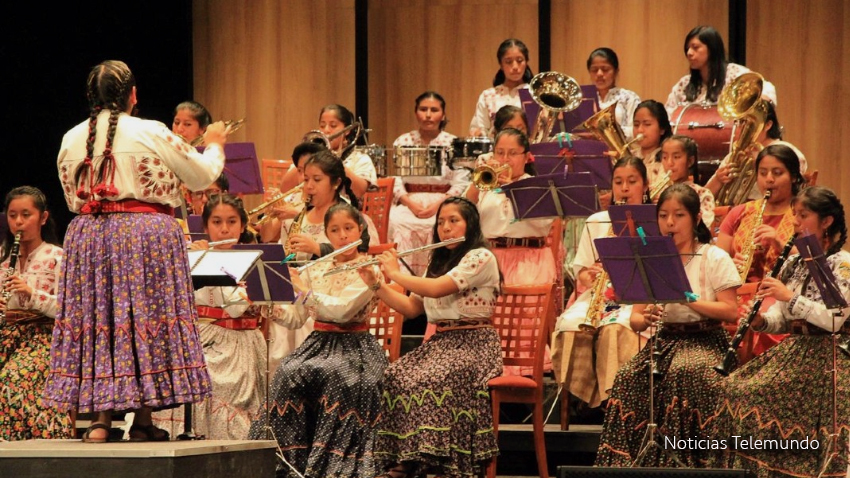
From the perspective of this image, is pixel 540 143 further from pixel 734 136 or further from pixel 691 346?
pixel 691 346

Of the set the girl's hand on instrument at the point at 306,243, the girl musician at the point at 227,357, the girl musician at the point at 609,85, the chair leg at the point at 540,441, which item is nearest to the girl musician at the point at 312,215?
the girl's hand on instrument at the point at 306,243

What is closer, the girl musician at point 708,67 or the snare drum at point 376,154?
the girl musician at point 708,67

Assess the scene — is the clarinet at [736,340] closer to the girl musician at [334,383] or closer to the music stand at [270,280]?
the girl musician at [334,383]

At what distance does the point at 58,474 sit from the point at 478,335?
2.00 m

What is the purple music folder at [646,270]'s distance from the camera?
4570 millimetres

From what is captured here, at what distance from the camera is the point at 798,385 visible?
468 cm

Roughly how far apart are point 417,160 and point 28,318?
8.76 feet

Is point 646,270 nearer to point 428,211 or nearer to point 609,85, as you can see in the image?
point 428,211

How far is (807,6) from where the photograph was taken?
9086 millimetres

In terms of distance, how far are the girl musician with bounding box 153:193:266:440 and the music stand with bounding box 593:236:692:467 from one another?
1.74 m

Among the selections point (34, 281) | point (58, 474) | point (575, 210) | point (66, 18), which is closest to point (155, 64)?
point (66, 18)

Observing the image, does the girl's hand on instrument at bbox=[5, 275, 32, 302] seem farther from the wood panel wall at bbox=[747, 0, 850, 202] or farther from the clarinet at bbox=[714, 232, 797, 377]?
the wood panel wall at bbox=[747, 0, 850, 202]

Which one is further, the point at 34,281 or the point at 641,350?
the point at 34,281

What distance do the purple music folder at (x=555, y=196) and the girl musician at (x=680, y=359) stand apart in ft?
3.08
